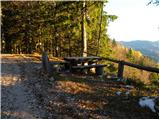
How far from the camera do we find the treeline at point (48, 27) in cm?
2978

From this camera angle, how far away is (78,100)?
37.0ft

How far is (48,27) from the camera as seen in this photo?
131 ft

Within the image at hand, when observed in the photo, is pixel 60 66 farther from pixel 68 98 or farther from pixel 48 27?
pixel 48 27

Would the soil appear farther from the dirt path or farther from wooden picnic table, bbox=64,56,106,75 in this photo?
wooden picnic table, bbox=64,56,106,75

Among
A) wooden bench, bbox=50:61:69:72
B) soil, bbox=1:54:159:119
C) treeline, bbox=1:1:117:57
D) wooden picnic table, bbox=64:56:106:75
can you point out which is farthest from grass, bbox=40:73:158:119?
treeline, bbox=1:1:117:57

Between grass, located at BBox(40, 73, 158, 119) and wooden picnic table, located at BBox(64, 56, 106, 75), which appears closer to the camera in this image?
grass, located at BBox(40, 73, 158, 119)

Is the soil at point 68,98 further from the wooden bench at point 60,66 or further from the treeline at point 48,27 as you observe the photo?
the treeline at point 48,27

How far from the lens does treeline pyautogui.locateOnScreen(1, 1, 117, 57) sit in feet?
97.7

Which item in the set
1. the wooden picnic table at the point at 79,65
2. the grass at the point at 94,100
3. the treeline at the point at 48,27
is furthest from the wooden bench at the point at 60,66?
the treeline at the point at 48,27

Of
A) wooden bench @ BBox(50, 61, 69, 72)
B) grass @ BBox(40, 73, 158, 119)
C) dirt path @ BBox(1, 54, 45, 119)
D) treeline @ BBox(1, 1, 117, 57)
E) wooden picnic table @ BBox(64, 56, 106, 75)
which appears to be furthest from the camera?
treeline @ BBox(1, 1, 117, 57)

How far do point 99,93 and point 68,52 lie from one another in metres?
33.4

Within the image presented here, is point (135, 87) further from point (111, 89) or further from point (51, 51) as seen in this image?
point (51, 51)

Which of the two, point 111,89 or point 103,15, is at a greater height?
point 103,15

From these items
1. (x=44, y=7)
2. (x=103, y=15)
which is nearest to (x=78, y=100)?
(x=103, y=15)
